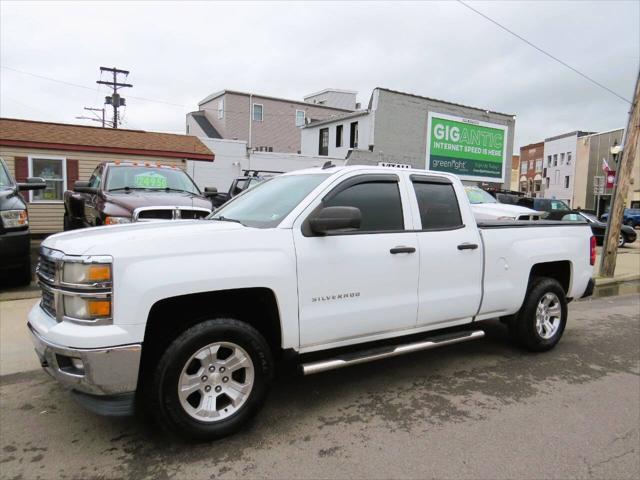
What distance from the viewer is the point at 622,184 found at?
33.6ft

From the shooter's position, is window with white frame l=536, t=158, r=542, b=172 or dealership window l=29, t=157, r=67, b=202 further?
window with white frame l=536, t=158, r=542, b=172

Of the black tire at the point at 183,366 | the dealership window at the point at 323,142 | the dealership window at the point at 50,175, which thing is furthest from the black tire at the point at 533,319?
the dealership window at the point at 323,142

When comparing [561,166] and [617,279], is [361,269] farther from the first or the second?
[561,166]

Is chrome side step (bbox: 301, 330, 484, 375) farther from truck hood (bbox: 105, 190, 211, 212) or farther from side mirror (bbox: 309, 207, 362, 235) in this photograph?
truck hood (bbox: 105, 190, 211, 212)

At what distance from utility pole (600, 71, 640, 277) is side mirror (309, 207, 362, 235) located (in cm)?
901

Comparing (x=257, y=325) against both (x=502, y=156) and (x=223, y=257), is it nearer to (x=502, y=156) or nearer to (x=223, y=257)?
(x=223, y=257)

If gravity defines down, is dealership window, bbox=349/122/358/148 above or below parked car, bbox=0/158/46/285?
above

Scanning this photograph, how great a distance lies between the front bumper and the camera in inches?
109

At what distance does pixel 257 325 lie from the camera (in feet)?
11.6

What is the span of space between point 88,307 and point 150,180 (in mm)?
5734

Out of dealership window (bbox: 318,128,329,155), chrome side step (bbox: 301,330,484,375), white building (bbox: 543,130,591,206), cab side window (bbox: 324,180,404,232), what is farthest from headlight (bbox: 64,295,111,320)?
white building (bbox: 543,130,591,206)

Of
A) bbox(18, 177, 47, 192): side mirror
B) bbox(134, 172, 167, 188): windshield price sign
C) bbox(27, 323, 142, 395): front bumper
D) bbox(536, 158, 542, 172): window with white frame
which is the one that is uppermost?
bbox(536, 158, 542, 172): window with white frame

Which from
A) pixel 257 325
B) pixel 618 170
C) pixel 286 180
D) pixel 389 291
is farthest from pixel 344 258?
pixel 618 170

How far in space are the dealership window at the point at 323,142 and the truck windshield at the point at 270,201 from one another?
89.1 ft
